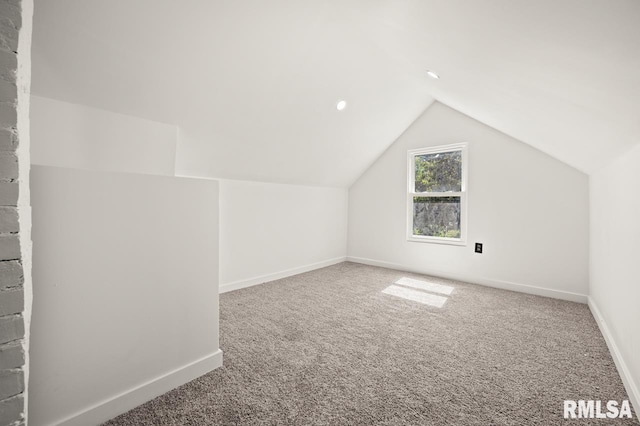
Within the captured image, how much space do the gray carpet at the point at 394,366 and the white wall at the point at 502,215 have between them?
1.58ft

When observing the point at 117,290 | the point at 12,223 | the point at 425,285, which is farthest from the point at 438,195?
the point at 12,223

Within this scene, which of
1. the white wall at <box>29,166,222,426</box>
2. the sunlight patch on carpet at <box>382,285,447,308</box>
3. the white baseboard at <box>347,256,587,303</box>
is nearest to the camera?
the white wall at <box>29,166,222,426</box>

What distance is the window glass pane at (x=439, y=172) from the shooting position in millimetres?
4070

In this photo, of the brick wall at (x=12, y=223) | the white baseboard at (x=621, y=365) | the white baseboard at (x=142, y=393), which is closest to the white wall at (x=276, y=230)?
the white baseboard at (x=142, y=393)

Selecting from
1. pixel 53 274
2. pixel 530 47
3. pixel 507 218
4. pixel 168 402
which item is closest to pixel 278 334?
pixel 168 402

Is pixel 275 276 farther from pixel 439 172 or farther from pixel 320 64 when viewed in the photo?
pixel 439 172

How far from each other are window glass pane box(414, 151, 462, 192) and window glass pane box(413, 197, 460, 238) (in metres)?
0.17

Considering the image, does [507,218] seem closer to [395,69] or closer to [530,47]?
[395,69]

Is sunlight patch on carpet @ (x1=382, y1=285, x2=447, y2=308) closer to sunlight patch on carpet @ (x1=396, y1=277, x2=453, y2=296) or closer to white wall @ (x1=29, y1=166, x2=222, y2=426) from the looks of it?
sunlight patch on carpet @ (x1=396, y1=277, x2=453, y2=296)

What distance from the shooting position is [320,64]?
249 centimetres

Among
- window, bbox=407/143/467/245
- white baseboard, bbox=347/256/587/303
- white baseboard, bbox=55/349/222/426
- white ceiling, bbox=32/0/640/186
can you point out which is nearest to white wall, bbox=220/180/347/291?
white ceiling, bbox=32/0/640/186

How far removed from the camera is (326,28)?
2.14 m

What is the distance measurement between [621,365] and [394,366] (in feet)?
4.60

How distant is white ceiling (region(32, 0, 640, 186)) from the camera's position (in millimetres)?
1101
